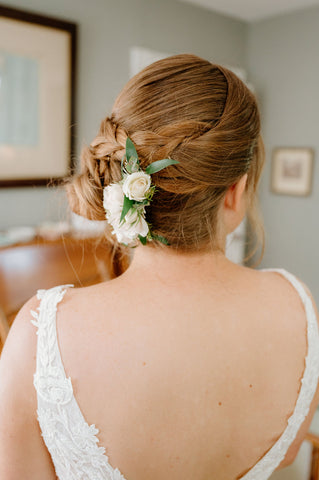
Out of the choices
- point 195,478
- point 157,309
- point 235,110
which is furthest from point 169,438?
point 235,110

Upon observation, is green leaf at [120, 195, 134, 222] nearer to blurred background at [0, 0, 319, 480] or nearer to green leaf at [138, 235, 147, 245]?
green leaf at [138, 235, 147, 245]

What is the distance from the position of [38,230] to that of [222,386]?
1853 millimetres

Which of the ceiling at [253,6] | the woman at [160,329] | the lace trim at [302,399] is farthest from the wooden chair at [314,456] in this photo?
the ceiling at [253,6]

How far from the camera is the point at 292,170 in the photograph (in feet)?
11.6

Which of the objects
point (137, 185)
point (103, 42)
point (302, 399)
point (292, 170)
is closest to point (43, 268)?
point (137, 185)

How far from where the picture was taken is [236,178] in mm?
784

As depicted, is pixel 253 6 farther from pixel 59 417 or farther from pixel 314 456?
pixel 59 417

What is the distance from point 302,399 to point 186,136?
58 cm

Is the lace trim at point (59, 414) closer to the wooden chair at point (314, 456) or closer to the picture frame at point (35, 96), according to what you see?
the wooden chair at point (314, 456)

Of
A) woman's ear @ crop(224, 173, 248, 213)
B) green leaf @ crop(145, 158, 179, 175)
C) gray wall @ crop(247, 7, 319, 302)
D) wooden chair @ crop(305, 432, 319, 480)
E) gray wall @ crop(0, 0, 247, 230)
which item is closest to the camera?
green leaf @ crop(145, 158, 179, 175)

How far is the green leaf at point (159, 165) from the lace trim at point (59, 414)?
26cm

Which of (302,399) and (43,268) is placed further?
(43,268)

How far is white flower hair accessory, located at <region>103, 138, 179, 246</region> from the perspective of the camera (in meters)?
0.70

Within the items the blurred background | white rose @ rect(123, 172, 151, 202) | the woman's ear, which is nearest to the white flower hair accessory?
white rose @ rect(123, 172, 151, 202)
